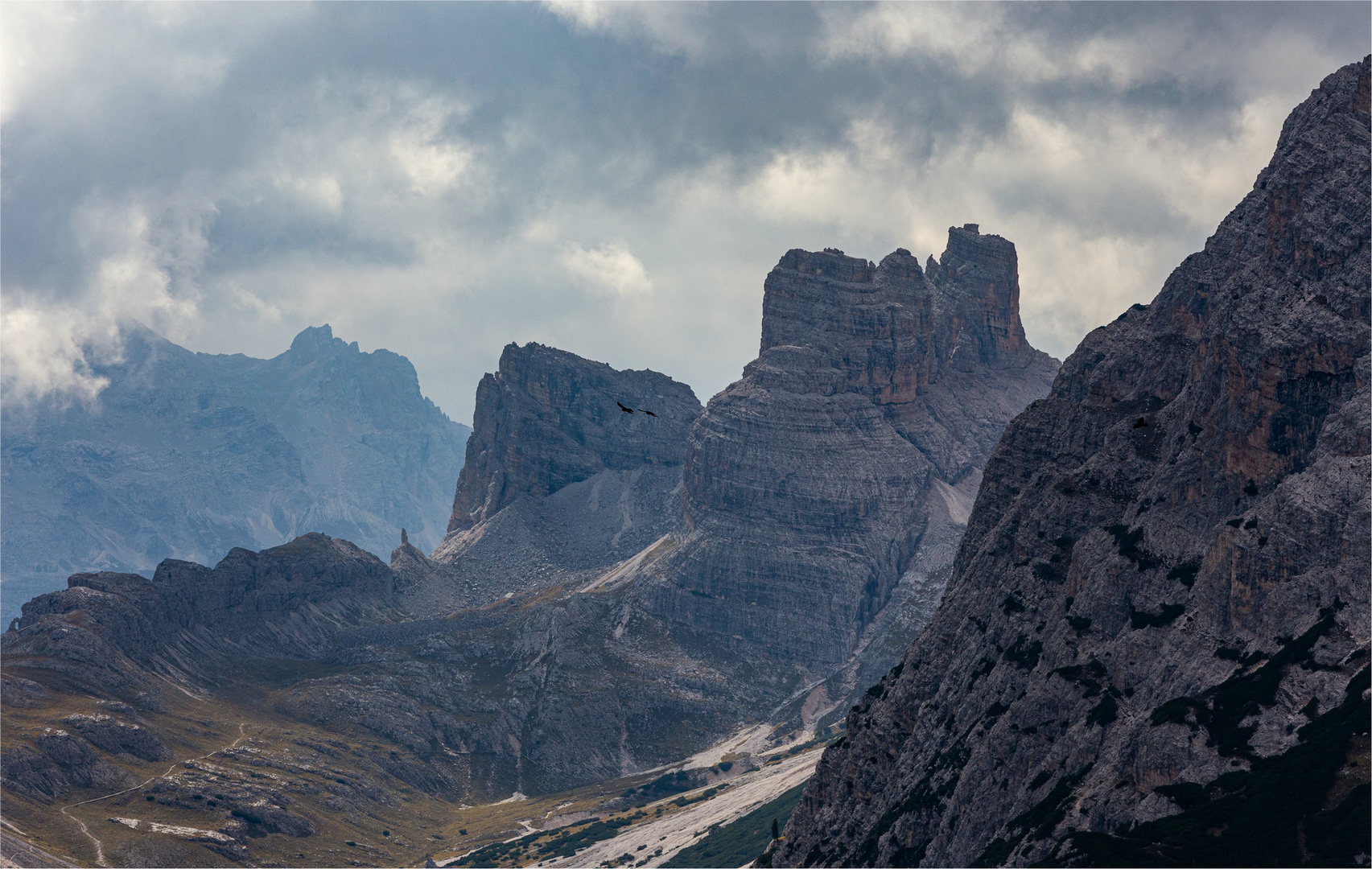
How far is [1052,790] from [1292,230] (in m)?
76.3

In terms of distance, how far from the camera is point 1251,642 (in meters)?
145

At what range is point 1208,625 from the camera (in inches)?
5955

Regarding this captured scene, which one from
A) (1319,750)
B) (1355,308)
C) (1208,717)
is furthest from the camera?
(1355,308)

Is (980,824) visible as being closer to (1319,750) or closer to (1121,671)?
(1121,671)

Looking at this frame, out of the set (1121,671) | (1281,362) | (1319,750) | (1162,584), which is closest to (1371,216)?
(1281,362)

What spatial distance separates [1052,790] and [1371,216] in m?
79.6

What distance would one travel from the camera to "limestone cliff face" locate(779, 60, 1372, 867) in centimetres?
12975

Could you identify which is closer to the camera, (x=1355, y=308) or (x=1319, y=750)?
(x=1319, y=750)

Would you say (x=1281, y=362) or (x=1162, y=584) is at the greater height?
(x=1281, y=362)

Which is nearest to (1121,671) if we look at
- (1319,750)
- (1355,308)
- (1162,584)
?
(1162,584)

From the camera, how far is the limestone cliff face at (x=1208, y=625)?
130 meters

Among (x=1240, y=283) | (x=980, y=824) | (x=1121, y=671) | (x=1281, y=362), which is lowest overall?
(x=980, y=824)

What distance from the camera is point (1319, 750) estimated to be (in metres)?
125

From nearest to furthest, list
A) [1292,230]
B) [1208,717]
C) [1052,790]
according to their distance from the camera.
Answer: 1. [1208,717]
2. [1052,790]
3. [1292,230]
